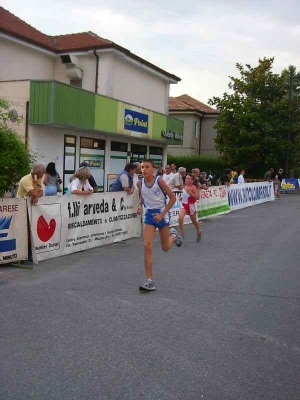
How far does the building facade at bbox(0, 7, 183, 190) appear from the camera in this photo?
1917 cm

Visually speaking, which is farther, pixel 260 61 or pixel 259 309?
pixel 260 61

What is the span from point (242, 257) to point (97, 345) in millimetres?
5581

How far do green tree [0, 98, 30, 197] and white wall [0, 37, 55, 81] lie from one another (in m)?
12.7

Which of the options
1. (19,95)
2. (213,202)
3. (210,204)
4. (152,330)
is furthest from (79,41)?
(152,330)

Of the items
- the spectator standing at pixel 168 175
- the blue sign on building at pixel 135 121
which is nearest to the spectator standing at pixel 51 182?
the spectator standing at pixel 168 175

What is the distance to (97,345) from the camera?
473 centimetres

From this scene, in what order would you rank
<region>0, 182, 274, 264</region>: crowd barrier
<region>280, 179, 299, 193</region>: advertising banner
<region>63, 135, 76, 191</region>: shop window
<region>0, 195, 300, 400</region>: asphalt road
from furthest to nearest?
1. <region>280, 179, 299, 193</region>: advertising banner
2. <region>63, 135, 76, 191</region>: shop window
3. <region>0, 182, 274, 264</region>: crowd barrier
4. <region>0, 195, 300, 400</region>: asphalt road

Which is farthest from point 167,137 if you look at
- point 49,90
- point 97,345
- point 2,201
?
point 97,345

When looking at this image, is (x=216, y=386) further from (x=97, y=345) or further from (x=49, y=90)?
(x=49, y=90)

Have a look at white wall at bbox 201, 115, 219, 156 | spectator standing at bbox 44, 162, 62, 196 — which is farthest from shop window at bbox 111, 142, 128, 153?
white wall at bbox 201, 115, 219, 156

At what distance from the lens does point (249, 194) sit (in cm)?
2464

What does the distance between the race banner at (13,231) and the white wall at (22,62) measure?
580 inches

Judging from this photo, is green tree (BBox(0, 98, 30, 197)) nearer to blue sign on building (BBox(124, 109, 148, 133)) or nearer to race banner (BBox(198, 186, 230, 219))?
race banner (BBox(198, 186, 230, 219))

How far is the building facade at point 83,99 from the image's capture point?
62.9 feet
